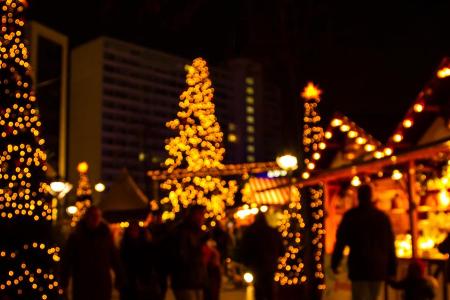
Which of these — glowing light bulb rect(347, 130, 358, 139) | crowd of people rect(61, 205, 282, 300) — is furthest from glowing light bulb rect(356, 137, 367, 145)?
crowd of people rect(61, 205, 282, 300)

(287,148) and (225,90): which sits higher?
(225,90)

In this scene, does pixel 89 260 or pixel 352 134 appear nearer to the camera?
pixel 89 260

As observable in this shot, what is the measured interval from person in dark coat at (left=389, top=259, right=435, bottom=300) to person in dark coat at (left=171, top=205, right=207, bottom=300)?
2558mm

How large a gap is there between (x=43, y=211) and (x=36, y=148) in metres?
0.96

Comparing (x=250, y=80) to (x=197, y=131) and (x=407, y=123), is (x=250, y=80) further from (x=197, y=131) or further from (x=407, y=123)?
(x=407, y=123)

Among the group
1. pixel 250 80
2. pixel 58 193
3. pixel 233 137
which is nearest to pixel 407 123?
pixel 58 193

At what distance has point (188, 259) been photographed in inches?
339

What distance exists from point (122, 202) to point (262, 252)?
9922 mm

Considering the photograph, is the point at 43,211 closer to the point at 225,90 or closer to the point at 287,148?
the point at 287,148

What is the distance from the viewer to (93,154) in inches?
5571

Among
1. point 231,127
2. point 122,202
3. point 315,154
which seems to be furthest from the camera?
point 231,127

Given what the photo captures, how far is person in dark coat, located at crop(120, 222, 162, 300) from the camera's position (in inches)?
416

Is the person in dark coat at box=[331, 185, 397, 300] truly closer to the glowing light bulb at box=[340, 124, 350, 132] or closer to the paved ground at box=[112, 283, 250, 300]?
the glowing light bulb at box=[340, 124, 350, 132]

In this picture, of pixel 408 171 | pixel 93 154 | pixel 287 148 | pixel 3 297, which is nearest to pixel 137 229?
pixel 3 297
